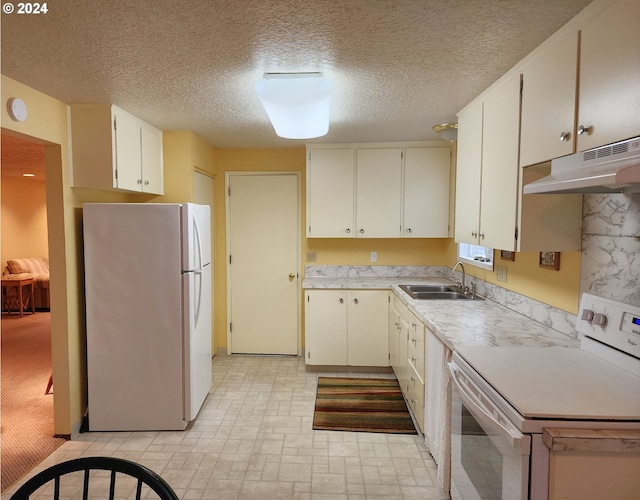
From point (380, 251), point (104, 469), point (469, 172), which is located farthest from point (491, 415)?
point (380, 251)

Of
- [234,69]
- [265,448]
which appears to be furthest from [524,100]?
[265,448]

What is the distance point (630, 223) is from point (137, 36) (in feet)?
7.41

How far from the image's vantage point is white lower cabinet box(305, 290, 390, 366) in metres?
3.79

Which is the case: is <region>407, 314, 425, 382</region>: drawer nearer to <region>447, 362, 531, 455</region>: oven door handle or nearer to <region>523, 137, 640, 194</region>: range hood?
<region>447, 362, 531, 455</region>: oven door handle

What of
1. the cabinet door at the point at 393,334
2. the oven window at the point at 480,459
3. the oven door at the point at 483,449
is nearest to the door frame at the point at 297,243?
the cabinet door at the point at 393,334

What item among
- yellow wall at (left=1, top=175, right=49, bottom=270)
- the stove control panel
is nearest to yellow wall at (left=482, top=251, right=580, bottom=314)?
the stove control panel

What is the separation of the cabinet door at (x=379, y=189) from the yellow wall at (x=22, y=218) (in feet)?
18.7

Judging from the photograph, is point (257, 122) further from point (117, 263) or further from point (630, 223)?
point (630, 223)

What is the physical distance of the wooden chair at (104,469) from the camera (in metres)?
1.03

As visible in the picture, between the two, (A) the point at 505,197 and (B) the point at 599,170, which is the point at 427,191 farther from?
(B) the point at 599,170

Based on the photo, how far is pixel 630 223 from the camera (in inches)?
65.2

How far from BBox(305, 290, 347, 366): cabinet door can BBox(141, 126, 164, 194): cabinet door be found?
5.52ft

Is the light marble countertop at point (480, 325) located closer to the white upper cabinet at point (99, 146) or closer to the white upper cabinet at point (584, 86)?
the white upper cabinet at point (584, 86)

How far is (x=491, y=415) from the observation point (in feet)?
4.58
